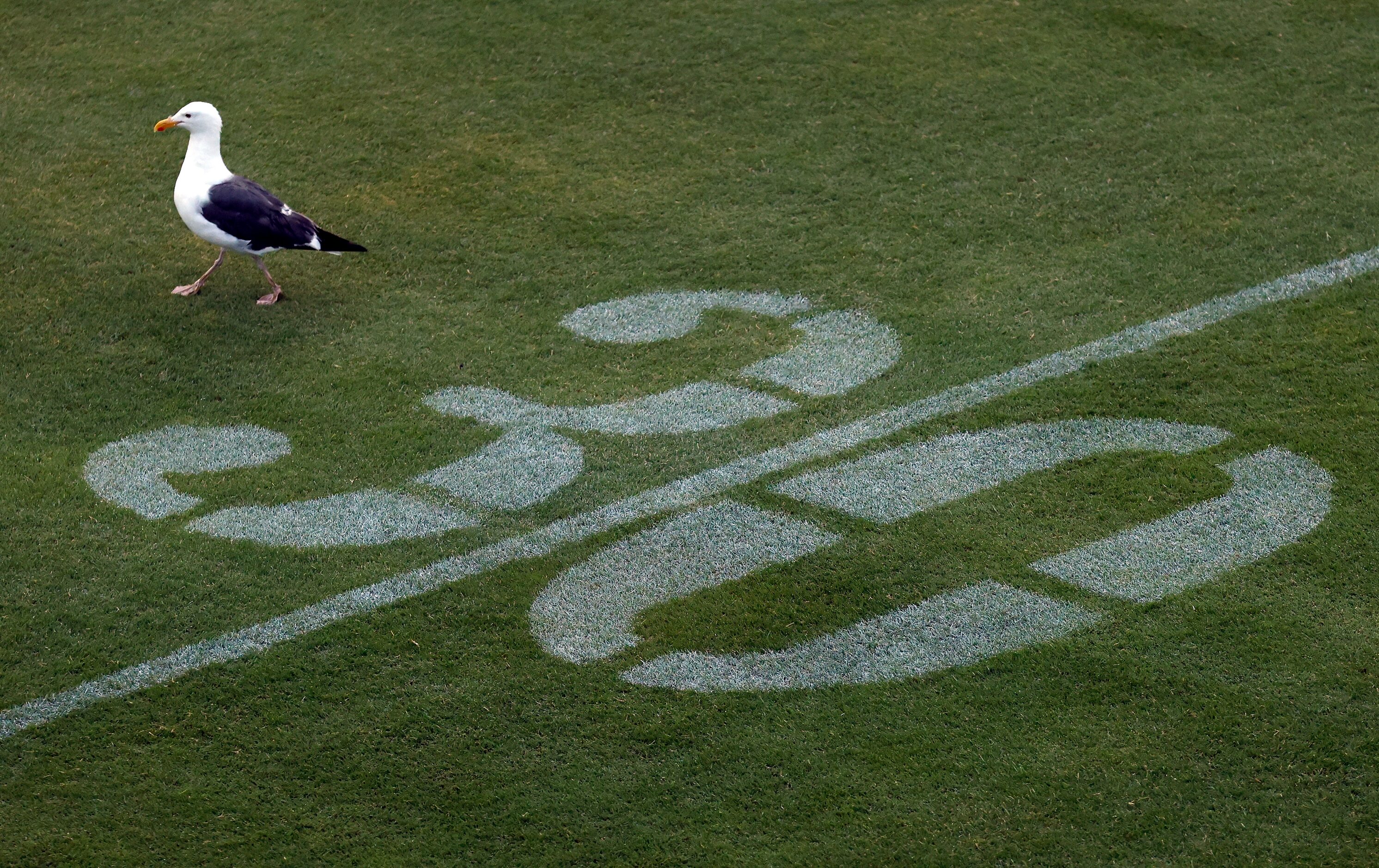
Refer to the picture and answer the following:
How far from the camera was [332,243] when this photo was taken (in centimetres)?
623

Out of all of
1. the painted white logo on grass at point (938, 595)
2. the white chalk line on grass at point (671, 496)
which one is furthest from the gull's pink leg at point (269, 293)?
the painted white logo on grass at point (938, 595)

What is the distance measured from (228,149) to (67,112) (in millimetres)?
1141

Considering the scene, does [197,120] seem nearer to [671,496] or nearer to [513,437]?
[513,437]

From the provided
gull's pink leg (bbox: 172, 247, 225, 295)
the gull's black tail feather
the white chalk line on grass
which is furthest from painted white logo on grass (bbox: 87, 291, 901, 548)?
gull's pink leg (bbox: 172, 247, 225, 295)

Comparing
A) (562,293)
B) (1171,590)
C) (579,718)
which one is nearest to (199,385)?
(562,293)

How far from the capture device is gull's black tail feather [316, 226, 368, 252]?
244 inches

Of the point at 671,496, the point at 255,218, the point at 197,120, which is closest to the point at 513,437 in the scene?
the point at 671,496

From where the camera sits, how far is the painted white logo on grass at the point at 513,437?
521 centimetres

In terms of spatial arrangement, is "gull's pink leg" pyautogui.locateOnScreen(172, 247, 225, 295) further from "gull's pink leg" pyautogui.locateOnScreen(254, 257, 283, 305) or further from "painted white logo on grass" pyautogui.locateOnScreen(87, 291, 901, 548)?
"painted white logo on grass" pyautogui.locateOnScreen(87, 291, 901, 548)

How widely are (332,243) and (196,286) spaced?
718 mm

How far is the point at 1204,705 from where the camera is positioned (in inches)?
171

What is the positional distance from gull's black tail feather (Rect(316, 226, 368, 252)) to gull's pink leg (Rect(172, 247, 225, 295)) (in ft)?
1.59

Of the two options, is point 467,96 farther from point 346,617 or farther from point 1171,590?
point 1171,590

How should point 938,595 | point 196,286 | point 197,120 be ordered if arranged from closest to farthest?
point 938,595
point 197,120
point 196,286
